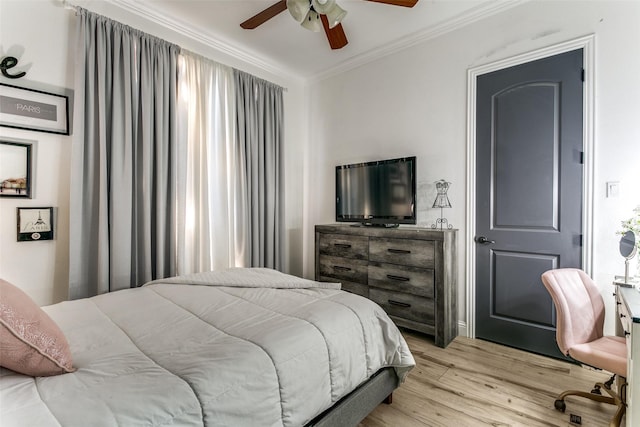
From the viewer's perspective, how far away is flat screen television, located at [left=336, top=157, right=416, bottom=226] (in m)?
2.93

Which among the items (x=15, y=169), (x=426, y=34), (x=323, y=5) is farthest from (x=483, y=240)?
(x=15, y=169)

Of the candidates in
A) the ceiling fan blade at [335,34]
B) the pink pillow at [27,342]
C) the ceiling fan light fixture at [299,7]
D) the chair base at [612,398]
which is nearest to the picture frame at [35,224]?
the pink pillow at [27,342]

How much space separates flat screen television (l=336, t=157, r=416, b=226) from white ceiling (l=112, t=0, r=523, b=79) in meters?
1.28

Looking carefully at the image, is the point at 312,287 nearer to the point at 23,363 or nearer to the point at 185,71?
the point at 23,363

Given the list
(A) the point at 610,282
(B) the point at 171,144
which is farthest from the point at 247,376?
(A) the point at 610,282

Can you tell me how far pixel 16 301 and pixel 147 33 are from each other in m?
2.53

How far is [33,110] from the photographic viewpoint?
2133 mm

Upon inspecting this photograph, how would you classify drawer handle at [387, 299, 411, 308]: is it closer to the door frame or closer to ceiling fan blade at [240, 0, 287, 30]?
the door frame

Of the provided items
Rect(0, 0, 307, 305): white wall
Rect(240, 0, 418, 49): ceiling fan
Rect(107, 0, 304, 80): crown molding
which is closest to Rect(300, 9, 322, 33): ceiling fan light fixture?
Rect(240, 0, 418, 49): ceiling fan

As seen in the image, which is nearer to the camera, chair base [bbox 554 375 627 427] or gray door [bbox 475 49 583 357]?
chair base [bbox 554 375 627 427]

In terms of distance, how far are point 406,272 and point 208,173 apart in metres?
2.16

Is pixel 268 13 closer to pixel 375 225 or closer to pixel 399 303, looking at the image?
pixel 375 225

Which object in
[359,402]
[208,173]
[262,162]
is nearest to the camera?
[359,402]

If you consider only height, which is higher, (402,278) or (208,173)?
(208,173)
